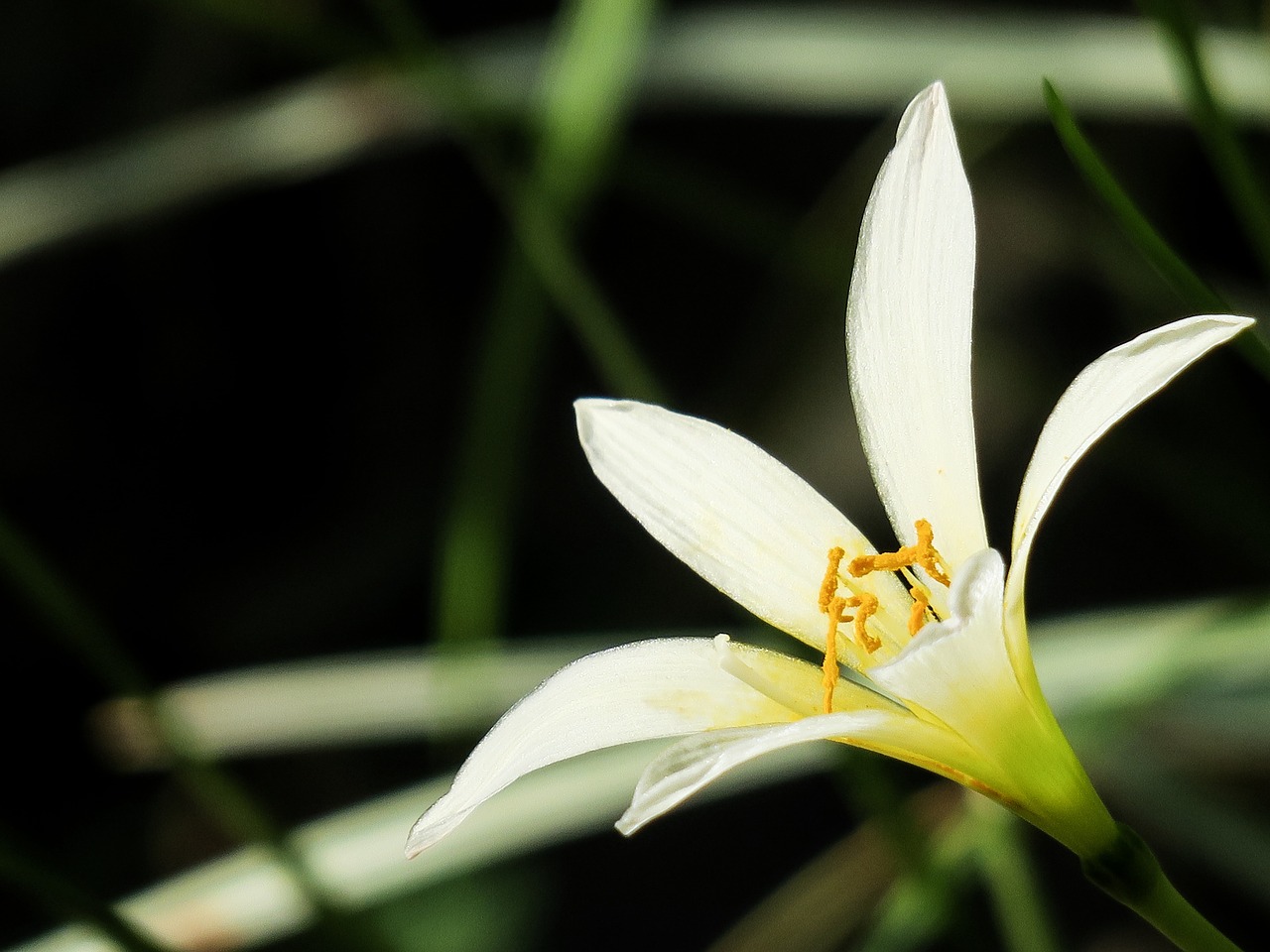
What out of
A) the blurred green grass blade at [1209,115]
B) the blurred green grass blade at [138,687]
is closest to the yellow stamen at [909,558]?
the blurred green grass blade at [1209,115]

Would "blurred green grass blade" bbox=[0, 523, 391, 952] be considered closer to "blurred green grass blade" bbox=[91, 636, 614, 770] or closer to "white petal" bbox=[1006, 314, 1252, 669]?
"blurred green grass blade" bbox=[91, 636, 614, 770]

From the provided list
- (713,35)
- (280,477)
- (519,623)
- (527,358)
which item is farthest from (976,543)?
(280,477)

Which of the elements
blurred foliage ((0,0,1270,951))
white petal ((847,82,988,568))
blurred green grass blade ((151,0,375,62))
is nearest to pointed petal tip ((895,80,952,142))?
white petal ((847,82,988,568))

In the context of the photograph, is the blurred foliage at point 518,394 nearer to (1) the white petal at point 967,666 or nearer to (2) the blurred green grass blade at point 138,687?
(2) the blurred green grass blade at point 138,687

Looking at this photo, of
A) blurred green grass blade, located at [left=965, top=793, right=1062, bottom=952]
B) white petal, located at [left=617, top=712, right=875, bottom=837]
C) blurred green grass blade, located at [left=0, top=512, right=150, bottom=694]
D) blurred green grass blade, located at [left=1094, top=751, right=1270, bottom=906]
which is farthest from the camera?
blurred green grass blade, located at [left=1094, top=751, right=1270, bottom=906]

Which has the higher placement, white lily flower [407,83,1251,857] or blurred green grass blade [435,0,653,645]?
blurred green grass blade [435,0,653,645]

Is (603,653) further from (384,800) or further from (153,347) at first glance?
(153,347)

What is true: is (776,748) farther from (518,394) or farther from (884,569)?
(518,394)
